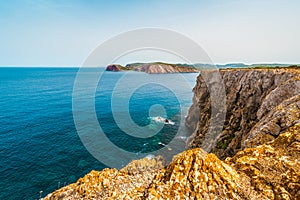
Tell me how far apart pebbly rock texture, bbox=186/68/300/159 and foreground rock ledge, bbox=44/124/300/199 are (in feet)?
13.7

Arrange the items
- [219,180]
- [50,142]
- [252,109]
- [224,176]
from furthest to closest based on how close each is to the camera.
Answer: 1. [50,142]
2. [252,109]
3. [224,176]
4. [219,180]

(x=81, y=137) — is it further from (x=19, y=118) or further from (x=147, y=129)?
(x=19, y=118)

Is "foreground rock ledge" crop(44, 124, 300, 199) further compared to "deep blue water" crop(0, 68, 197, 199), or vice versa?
"deep blue water" crop(0, 68, 197, 199)

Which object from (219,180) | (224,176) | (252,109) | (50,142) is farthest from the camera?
(50,142)

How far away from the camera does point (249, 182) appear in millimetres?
12773

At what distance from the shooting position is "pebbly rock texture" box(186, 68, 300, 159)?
20.2m

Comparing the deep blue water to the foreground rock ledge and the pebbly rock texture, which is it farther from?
the foreground rock ledge

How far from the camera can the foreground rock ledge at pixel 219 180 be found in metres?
12.1

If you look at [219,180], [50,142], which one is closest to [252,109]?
[219,180]

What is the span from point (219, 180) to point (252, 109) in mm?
33631

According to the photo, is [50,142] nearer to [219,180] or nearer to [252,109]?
[219,180]

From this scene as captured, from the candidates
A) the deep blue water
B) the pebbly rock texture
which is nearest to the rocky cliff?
the pebbly rock texture

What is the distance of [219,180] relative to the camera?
12.8 m

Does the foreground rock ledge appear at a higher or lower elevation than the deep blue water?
higher
